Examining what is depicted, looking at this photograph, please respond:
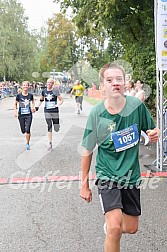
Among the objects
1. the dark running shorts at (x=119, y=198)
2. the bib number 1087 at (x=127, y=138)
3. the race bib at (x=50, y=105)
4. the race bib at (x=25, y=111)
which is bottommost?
the dark running shorts at (x=119, y=198)

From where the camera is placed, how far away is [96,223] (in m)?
4.33

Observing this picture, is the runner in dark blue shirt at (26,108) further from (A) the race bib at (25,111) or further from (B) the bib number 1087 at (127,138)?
(B) the bib number 1087 at (127,138)

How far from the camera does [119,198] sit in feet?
9.87

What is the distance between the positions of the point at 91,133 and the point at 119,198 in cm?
60

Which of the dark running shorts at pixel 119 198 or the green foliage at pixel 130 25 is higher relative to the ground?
the green foliage at pixel 130 25

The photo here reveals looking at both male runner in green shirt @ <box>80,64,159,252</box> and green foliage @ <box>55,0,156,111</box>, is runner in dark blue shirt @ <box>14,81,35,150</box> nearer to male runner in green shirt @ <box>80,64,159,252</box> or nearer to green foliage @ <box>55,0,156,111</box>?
green foliage @ <box>55,0,156,111</box>

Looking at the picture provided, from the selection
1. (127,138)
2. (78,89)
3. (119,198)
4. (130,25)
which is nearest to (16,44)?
(78,89)

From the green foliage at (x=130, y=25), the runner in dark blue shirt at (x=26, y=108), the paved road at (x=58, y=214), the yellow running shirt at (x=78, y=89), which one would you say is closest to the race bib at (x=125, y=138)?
the paved road at (x=58, y=214)

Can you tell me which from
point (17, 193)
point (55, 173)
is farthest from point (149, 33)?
point (17, 193)

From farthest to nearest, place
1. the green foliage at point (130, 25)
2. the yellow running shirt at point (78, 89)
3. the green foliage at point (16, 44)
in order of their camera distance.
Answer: the green foliage at point (16, 44) < the yellow running shirt at point (78, 89) < the green foliage at point (130, 25)

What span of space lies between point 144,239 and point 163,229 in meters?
0.36

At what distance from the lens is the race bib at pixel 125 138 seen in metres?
3.04

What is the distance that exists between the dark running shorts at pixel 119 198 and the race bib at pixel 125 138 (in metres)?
0.33

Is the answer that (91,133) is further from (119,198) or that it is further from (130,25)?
(130,25)
